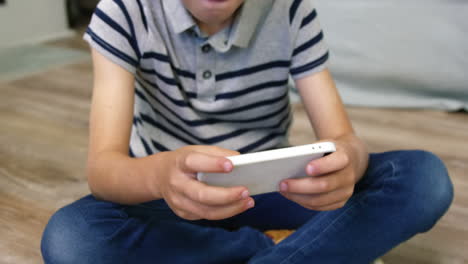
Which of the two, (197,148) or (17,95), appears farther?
(17,95)

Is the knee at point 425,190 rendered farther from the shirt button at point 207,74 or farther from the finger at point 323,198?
the shirt button at point 207,74

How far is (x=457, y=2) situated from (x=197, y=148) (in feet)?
4.57

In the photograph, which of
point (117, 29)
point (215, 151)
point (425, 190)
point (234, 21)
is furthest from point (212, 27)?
point (425, 190)

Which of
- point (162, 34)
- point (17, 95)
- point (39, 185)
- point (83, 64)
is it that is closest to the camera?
point (162, 34)

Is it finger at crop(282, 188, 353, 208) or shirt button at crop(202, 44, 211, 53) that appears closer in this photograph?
finger at crop(282, 188, 353, 208)

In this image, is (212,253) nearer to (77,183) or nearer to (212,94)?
(212,94)

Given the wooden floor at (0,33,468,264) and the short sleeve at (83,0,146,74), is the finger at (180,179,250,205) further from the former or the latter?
the wooden floor at (0,33,468,264)

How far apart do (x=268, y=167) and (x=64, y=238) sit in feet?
1.06

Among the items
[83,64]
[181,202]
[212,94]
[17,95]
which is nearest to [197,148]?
[181,202]

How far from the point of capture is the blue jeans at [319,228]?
68 centimetres

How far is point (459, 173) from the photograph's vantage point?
1.25 meters

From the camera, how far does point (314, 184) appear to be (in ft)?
1.82

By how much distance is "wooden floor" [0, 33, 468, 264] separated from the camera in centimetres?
96

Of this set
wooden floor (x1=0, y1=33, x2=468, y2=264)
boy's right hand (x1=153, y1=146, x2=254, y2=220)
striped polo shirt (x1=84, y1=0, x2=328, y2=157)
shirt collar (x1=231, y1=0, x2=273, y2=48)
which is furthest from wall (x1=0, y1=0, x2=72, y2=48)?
boy's right hand (x1=153, y1=146, x2=254, y2=220)
